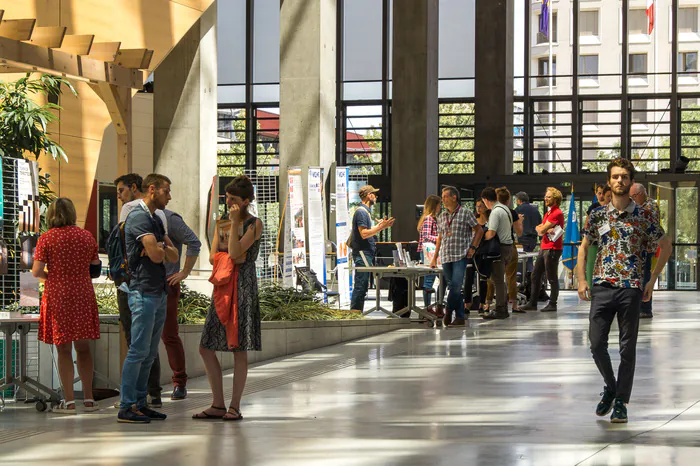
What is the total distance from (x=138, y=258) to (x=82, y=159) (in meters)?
Answer: 9.37

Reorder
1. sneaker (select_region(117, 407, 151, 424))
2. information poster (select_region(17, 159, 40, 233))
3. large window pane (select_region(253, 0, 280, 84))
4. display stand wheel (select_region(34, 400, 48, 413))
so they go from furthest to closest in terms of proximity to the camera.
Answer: large window pane (select_region(253, 0, 280, 84)) < information poster (select_region(17, 159, 40, 233)) < display stand wheel (select_region(34, 400, 48, 413)) < sneaker (select_region(117, 407, 151, 424))

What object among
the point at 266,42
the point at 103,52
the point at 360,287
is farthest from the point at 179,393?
the point at 266,42

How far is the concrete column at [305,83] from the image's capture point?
54.8 ft

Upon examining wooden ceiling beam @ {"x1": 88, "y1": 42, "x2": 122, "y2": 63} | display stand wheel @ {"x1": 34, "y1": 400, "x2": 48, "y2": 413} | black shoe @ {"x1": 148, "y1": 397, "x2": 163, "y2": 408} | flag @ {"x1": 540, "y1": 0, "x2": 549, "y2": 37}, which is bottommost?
display stand wheel @ {"x1": 34, "y1": 400, "x2": 48, "y2": 413}

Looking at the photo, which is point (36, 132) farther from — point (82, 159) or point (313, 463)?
point (313, 463)

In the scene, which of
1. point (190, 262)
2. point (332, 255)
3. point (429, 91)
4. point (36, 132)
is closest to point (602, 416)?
point (190, 262)

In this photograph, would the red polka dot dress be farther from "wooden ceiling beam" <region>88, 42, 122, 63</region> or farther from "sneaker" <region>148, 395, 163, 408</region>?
"wooden ceiling beam" <region>88, 42, 122, 63</region>

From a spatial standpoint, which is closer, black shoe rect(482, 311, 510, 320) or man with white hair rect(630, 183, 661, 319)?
man with white hair rect(630, 183, 661, 319)

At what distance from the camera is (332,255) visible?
16.9 meters

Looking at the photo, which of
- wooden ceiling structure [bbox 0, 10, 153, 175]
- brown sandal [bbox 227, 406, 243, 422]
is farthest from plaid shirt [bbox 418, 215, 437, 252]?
brown sandal [bbox 227, 406, 243, 422]

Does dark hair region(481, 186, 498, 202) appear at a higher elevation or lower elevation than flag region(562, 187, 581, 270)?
higher

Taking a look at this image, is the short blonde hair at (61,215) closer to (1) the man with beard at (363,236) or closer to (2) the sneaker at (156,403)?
(2) the sneaker at (156,403)

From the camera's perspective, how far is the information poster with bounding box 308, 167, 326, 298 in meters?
15.1

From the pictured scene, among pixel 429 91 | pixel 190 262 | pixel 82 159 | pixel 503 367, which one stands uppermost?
pixel 429 91
